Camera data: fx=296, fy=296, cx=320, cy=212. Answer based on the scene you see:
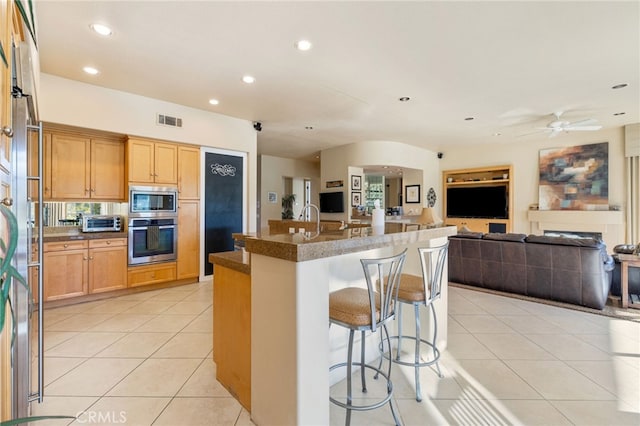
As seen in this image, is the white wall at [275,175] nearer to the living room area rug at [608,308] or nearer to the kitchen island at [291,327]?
the living room area rug at [608,308]

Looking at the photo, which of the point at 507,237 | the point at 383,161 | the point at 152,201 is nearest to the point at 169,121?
the point at 152,201

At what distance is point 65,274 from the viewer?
367cm

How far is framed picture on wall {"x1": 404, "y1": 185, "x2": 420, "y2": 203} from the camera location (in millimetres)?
8320

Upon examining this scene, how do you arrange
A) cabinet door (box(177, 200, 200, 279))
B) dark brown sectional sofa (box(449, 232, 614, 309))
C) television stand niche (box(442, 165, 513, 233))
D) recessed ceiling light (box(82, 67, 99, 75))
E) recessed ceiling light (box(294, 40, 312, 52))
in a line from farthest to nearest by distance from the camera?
1. television stand niche (box(442, 165, 513, 233))
2. cabinet door (box(177, 200, 200, 279))
3. dark brown sectional sofa (box(449, 232, 614, 309))
4. recessed ceiling light (box(82, 67, 99, 75))
5. recessed ceiling light (box(294, 40, 312, 52))

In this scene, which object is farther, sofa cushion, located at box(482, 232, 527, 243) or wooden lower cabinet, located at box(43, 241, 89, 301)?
sofa cushion, located at box(482, 232, 527, 243)

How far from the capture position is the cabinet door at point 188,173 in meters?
4.63

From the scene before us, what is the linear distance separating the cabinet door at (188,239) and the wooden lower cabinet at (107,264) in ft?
2.44

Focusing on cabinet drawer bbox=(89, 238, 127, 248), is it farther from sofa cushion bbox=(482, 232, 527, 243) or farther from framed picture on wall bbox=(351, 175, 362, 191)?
sofa cushion bbox=(482, 232, 527, 243)

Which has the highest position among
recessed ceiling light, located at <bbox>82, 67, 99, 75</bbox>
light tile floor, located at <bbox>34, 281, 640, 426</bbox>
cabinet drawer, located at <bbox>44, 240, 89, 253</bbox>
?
recessed ceiling light, located at <bbox>82, 67, 99, 75</bbox>

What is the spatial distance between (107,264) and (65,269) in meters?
0.43

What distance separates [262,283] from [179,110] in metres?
3.99

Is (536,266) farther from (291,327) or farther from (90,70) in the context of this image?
(90,70)

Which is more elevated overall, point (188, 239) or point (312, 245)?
point (312, 245)

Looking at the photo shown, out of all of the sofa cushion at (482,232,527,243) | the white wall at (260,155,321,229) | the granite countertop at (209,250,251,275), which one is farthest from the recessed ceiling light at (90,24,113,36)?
the white wall at (260,155,321,229)
